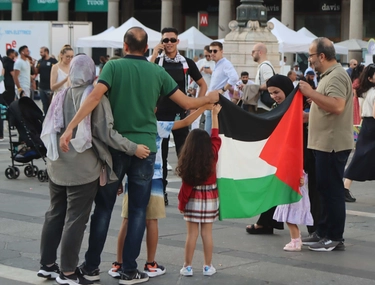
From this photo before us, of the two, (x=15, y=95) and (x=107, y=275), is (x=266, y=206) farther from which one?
(x=15, y=95)

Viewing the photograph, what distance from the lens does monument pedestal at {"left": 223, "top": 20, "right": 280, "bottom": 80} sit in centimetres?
2191

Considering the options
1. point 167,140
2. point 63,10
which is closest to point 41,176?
point 167,140

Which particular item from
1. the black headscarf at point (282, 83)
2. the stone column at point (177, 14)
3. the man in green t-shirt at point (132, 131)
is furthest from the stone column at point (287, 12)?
the man in green t-shirt at point (132, 131)

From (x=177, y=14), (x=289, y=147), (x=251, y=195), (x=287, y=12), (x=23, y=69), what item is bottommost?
(x=251, y=195)

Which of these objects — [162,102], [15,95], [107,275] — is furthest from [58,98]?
[15,95]

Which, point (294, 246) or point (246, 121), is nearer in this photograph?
point (246, 121)

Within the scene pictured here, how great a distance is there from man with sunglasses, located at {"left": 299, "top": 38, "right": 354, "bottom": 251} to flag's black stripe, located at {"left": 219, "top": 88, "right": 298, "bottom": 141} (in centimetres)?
31

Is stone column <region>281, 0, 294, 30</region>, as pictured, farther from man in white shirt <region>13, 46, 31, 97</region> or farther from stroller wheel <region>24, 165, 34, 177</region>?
stroller wheel <region>24, 165, 34, 177</region>

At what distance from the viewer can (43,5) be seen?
61219mm

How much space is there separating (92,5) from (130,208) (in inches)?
2173

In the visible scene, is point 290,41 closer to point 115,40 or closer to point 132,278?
point 115,40

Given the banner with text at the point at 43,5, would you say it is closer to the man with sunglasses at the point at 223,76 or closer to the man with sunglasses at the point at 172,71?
the man with sunglasses at the point at 223,76

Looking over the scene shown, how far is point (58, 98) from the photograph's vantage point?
639cm

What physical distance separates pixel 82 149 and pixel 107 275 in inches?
45.5
